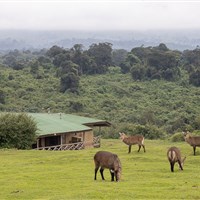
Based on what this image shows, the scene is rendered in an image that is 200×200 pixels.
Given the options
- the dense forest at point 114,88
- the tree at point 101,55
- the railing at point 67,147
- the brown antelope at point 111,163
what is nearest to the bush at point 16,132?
the railing at point 67,147

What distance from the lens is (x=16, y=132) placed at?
40562 mm

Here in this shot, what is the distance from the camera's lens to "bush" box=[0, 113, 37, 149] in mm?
40281

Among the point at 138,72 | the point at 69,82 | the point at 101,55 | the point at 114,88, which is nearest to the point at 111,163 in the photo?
the point at 69,82

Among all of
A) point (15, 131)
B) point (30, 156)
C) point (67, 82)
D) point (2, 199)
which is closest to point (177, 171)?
point (2, 199)

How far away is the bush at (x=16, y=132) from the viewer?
132ft

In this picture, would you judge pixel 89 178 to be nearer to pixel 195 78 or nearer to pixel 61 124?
pixel 61 124

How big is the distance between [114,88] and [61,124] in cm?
4906

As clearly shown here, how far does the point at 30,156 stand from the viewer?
3394cm

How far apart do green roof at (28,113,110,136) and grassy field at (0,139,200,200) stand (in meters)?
10.7

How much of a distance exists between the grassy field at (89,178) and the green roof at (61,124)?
10.7m

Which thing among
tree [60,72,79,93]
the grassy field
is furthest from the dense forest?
the grassy field

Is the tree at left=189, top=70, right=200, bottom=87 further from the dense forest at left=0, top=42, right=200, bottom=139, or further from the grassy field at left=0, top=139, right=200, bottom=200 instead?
the grassy field at left=0, top=139, right=200, bottom=200

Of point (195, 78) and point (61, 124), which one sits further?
point (195, 78)

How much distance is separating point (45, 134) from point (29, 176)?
1873cm
